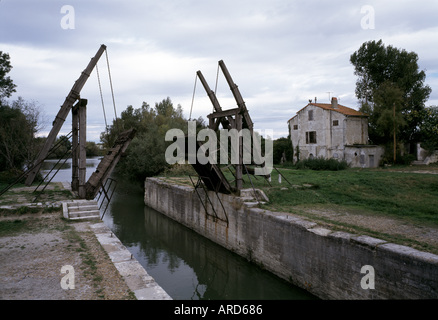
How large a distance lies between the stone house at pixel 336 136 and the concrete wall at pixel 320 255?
17.1 meters

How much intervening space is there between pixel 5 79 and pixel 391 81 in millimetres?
33456

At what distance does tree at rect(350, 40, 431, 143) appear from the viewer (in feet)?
93.1

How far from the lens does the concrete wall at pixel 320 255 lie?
5.71 metres

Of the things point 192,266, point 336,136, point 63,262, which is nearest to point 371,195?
point 192,266

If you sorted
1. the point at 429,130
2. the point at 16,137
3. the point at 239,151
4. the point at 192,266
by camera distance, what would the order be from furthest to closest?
1. the point at 429,130
2. the point at 16,137
3. the point at 239,151
4. the point at 192,266

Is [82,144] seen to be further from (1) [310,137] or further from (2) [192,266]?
(1) [310,137]

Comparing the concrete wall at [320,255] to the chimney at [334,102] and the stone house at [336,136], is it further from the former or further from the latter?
the chimney at [334,102]

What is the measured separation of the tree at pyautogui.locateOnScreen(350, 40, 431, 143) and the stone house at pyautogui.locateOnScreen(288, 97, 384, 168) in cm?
204

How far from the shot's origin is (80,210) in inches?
384

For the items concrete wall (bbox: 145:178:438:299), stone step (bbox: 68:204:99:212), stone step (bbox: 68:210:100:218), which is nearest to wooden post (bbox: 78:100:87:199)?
stone step (bbox: 68:204:99:212)

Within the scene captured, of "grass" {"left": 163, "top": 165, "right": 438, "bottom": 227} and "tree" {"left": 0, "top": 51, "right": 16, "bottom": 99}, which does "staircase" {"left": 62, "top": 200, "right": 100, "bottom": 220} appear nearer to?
"grass" {"left": 163, "top": 165, "right": 438, "bottom": 227}

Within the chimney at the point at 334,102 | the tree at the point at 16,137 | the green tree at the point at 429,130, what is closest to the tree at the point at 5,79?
the tree at the point at 16,137
